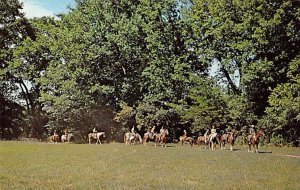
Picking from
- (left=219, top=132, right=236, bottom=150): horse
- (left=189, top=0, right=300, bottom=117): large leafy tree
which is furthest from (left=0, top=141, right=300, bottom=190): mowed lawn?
(left=189, top=0, right=300, bottom=117): large leafy tree

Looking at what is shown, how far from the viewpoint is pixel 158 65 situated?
2051 inches

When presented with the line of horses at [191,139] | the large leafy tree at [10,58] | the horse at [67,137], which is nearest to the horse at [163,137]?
the line of horses at [191,139]

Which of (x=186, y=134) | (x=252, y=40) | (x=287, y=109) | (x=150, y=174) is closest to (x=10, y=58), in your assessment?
(x=186, y=134)

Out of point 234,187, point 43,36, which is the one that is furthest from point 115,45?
point 234,187

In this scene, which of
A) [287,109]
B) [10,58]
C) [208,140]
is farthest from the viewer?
[10,58]

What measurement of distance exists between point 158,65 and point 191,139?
40.6 feet

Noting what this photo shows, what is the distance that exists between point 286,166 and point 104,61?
36341mm

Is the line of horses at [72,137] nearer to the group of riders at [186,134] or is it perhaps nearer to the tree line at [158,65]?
the group of riders at [186,134]

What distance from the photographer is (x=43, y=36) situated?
5900 cm

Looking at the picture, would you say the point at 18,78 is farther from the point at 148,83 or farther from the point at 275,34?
the point at 275,34

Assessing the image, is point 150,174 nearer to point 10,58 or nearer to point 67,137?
point 67,137

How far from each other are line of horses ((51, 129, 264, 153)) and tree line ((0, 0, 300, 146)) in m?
3.26

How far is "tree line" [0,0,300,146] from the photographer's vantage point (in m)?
43.2

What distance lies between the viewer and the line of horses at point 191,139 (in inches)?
1323
